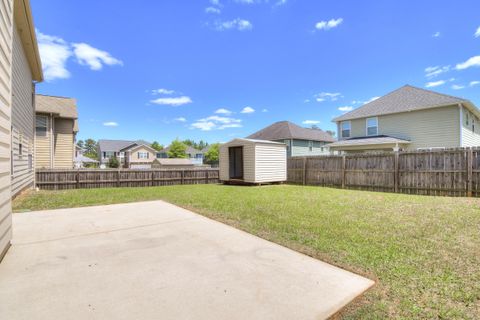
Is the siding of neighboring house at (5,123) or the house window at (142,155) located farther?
the house window at (142,155)


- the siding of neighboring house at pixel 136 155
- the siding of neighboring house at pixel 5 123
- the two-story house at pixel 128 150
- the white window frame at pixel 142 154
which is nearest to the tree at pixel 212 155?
the two-story house at pixel 128 150

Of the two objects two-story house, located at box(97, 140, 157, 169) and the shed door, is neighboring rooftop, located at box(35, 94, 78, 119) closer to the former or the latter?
the shed door

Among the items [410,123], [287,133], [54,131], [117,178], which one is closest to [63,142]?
[54,131]

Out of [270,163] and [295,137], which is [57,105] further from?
[295,137]

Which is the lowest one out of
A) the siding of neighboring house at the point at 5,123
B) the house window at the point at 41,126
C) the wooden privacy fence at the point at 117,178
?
the wooden privacy fence at the point at 117,178

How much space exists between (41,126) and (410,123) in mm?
21973

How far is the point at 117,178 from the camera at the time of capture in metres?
12.5

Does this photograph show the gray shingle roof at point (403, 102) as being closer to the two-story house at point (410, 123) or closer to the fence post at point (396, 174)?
the two-story house at point (410, 123)

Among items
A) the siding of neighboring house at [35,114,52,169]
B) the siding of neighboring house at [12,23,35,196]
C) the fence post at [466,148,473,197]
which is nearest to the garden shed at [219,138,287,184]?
the fence post at [466,148,473,197]

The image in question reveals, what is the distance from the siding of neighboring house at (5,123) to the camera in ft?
9.86

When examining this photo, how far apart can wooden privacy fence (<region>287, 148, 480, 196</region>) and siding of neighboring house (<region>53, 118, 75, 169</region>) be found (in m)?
15.0

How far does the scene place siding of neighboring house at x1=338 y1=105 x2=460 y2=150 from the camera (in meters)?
13.5

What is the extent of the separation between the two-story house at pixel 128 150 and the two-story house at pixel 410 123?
35823 mm

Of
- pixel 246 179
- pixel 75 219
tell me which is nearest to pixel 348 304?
pixel 75 219
